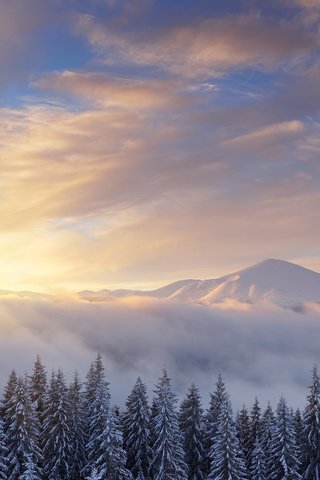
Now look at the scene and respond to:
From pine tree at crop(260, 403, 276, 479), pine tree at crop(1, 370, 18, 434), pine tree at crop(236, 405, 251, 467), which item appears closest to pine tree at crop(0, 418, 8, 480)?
pine tree at crop(1, 370, 18, 434)

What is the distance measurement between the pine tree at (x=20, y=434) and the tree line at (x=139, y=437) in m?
0.10

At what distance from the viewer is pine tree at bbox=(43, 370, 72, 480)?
6188cm

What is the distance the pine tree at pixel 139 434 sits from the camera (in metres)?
63.2

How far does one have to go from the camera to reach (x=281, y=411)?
60156 millimetres

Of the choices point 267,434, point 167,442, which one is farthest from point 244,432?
point 167,442

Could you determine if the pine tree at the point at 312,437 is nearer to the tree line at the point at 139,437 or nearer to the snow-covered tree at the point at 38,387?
the tree line at the point at 139,437

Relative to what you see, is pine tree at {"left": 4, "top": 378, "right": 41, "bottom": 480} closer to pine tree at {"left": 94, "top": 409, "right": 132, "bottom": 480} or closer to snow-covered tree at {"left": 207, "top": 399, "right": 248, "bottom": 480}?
pine tree at {"left": 94, "top": 409, "right": 132, "bottom": 480}

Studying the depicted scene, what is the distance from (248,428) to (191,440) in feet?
41.8

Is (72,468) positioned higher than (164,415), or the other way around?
(164,415)

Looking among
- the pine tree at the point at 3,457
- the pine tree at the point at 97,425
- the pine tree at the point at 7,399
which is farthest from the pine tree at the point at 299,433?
the pine tree at the point at 7,399

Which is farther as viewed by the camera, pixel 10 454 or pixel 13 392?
pixel 13 392

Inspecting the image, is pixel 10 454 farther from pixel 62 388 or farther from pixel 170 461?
pixel 170 461

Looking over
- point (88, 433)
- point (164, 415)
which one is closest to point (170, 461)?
point (164, 415)

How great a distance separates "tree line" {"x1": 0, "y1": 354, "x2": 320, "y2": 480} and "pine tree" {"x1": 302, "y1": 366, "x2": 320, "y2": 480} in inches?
4.5
